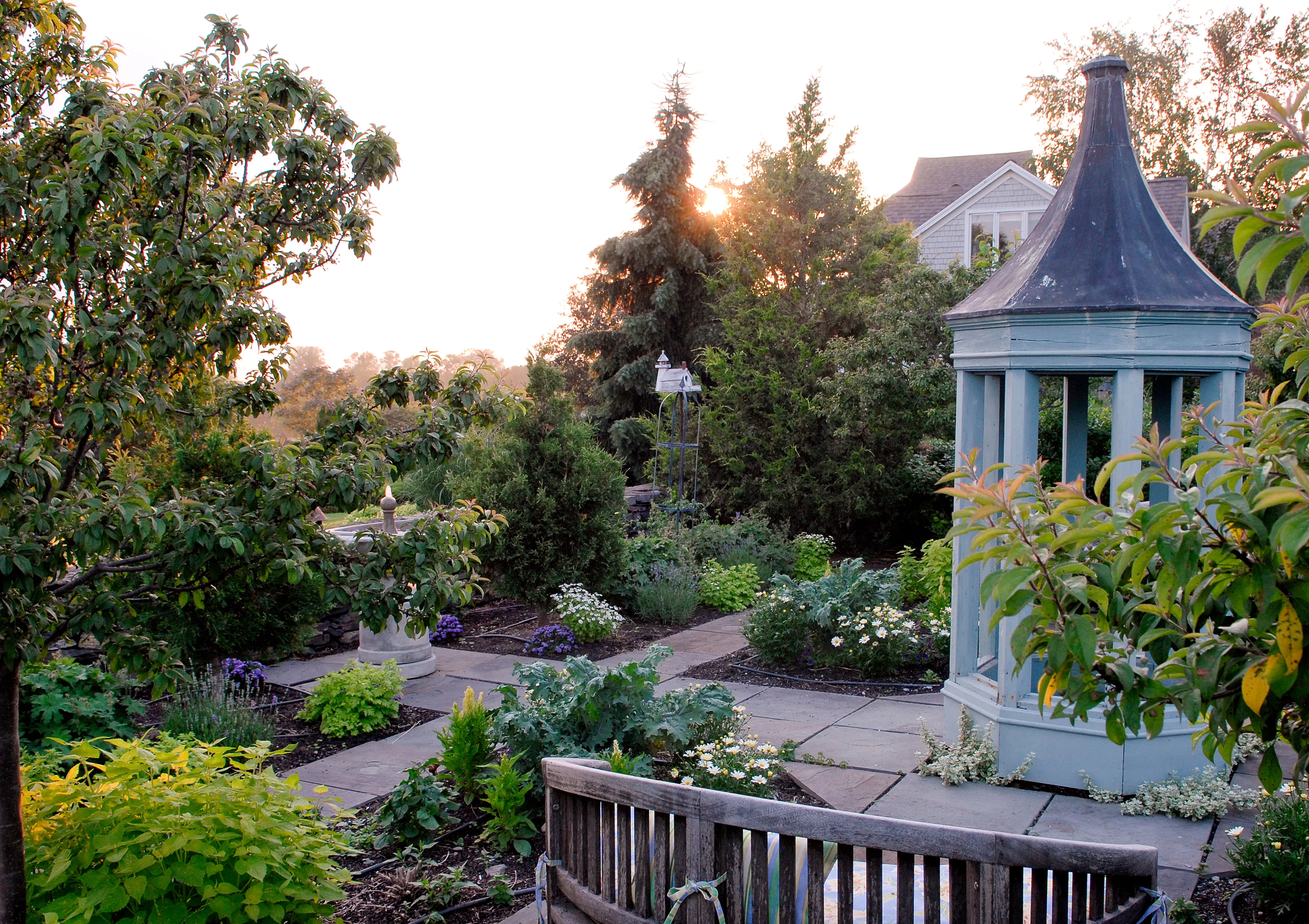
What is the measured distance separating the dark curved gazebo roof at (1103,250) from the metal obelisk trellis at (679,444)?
6.78 metres

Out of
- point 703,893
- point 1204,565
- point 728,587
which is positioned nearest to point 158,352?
point 703,893

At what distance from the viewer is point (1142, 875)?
6.83 ft

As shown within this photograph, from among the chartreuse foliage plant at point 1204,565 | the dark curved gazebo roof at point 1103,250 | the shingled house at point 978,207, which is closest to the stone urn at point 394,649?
the dark curved gazebo roof at point 1103,250

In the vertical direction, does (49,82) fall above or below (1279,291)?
below

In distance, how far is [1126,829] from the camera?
418 cm

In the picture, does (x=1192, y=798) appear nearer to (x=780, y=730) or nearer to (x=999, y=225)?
(x=780, y=730)

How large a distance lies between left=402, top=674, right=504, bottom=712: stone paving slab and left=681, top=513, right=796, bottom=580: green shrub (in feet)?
13.7

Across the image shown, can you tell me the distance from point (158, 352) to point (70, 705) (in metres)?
3.02

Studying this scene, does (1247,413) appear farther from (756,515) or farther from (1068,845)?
(756,515)

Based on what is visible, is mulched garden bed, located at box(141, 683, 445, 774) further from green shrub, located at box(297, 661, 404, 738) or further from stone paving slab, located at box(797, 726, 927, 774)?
stone paving slab, located at box(797, 726, 927, 774)

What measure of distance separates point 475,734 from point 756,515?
8.76 metres

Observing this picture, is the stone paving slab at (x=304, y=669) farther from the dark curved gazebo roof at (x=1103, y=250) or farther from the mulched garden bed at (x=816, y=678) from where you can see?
the dark curved gazebo roof at (x=1103, y=250)

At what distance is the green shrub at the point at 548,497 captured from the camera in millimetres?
8656

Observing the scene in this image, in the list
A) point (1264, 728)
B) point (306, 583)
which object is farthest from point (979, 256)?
point (1264, 728)
